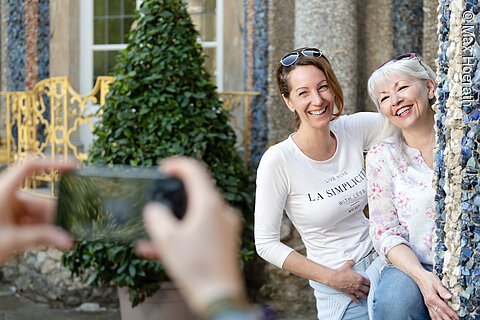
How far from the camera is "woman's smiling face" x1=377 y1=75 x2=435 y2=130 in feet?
9.70

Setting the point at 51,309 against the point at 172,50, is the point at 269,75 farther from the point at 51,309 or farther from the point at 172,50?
the point at 51,309

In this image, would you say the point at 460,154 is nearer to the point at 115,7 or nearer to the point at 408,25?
the point at 408,25

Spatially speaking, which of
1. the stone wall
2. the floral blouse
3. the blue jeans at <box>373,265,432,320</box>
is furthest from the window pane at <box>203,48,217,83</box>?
the blue jeans at <box>373,265,432,320</box>

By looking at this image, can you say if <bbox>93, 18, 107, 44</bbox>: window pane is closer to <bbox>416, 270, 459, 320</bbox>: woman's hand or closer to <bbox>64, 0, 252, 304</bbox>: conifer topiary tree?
<bbox>64, 0, 252, 304</bbox>: conifer topiary tree

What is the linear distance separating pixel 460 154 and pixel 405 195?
38cm

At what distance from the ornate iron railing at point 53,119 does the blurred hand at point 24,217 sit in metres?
6.04

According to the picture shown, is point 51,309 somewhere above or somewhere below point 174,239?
below

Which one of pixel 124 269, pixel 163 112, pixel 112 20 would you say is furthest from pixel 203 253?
pixel 112 20

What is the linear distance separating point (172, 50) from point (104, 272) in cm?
173

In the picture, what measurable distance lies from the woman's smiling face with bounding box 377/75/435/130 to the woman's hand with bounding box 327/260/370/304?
0.55 metres

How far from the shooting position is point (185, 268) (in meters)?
0.76

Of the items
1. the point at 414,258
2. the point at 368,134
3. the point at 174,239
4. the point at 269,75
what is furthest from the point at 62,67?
the point at 174,239

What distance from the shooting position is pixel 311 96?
3.06m

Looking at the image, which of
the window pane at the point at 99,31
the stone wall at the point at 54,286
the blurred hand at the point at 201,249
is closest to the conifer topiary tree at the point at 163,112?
the stone wall at the point at 54,286
